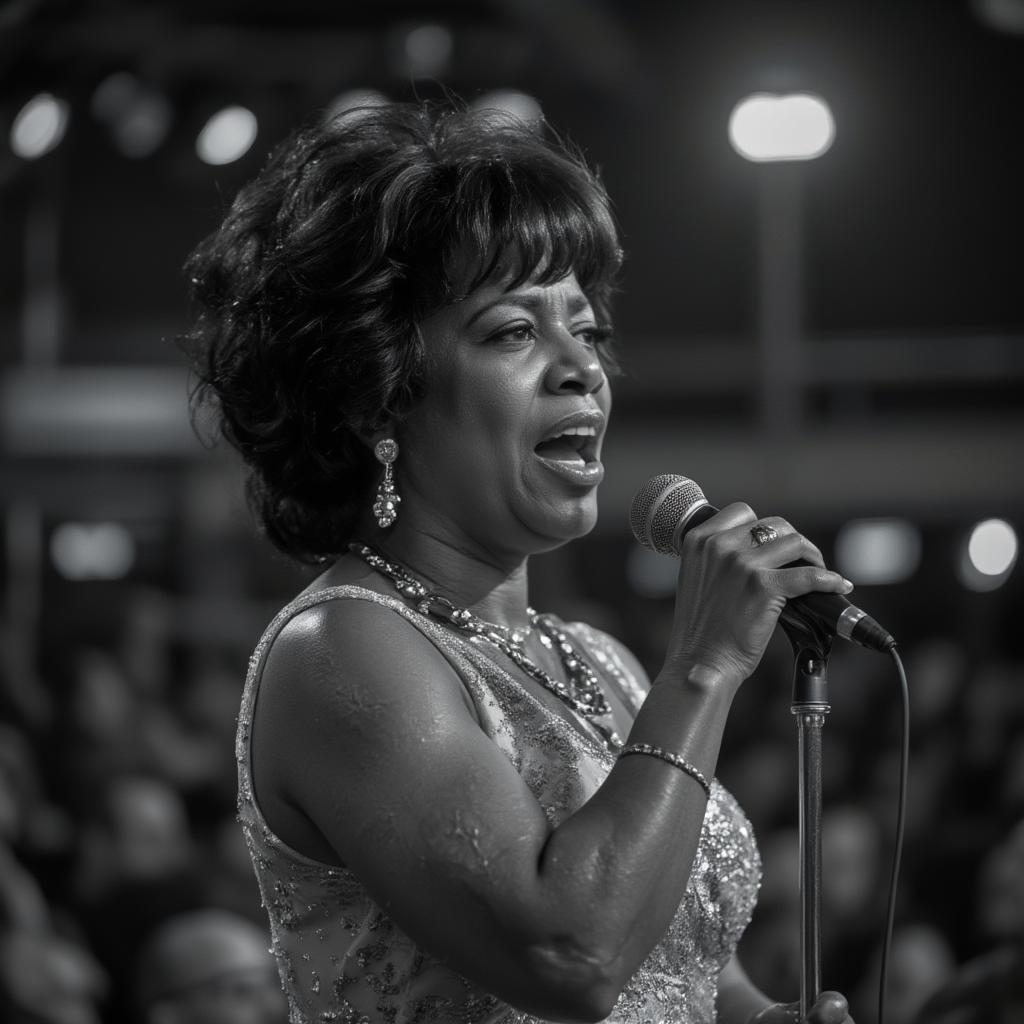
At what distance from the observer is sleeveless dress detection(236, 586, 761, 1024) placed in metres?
1.45

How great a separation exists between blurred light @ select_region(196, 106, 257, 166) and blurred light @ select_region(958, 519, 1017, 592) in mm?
4164

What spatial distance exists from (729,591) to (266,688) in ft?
1.55

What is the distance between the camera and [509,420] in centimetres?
158

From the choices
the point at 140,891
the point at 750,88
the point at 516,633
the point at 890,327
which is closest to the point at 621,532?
the point at 890,327

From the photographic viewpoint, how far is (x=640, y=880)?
1.25 meters

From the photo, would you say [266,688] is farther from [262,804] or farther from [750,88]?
[750,88]

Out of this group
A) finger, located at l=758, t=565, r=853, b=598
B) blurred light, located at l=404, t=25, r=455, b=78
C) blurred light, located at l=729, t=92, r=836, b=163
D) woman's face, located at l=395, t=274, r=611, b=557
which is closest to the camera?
finger, located at l=758, t=565, r=853, b=598

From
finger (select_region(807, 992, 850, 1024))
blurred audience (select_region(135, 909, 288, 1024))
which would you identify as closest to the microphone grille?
finger (select_region(807, 992, 850, 1024))

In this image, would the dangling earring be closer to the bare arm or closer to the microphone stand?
the bare arm

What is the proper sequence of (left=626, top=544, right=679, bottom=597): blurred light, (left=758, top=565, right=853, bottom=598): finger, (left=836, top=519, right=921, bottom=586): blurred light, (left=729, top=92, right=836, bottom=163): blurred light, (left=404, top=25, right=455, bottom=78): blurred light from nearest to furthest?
(left=758, top=565, right=853, bottom=598): finger → (left=404, top=25, right=455, bottom=78): blurred light → (left=729, top=92, right=836, bottom=163): blurred light → (left=836, top=519, right=921, bottom=586): blurred light → (left=626, top=544, right=679, bottom=597): blurred light

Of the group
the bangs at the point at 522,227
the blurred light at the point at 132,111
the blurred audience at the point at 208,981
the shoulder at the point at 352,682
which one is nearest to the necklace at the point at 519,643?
the shoulder at the point at 352,682

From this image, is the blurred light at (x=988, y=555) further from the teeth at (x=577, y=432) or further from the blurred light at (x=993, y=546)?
the teeth at (x=577, y=432)

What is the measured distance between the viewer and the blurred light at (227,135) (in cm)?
613

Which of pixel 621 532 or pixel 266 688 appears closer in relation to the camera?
pixel 266 688
